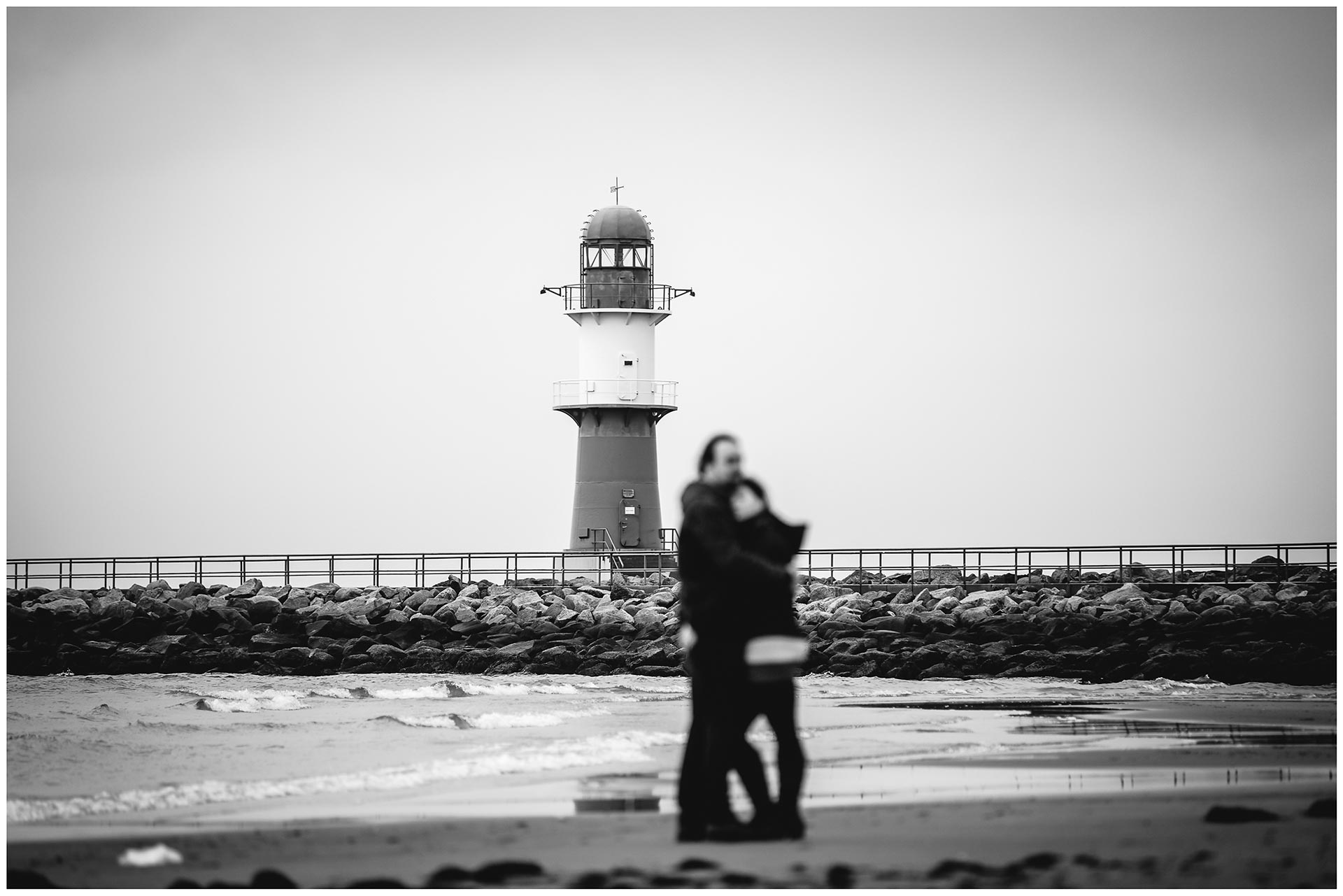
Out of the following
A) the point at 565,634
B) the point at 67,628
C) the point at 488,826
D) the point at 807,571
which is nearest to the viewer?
the point at 488,826

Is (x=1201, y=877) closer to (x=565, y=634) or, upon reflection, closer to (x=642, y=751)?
(x=642, y=751)

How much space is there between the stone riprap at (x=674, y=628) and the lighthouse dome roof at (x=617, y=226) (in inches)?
320

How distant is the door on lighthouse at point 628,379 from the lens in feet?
115

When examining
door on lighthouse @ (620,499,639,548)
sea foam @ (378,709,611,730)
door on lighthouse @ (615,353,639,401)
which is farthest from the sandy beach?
door on lighthouse @ (615,353,639,401)

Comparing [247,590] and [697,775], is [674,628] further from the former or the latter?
[697,775]

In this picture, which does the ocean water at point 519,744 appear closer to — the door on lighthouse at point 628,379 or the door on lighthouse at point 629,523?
the door on lighthouse at point 629,523

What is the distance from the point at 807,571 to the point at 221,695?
15.9 m

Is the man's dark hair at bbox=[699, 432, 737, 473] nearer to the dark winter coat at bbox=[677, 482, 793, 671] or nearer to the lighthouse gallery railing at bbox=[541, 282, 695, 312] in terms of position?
the dark winter coat at bbox=[677, 482, 793, 671]

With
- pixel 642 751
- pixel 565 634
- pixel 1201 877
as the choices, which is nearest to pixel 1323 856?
pixel 1201 877

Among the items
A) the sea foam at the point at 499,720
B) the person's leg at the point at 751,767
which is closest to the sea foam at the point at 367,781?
the sea foam at the point at 499,720

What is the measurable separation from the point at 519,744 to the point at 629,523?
22.4 metres

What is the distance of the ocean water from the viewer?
879 cm

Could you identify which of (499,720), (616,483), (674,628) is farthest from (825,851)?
(616,483)

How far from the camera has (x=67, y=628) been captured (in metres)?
26.8
